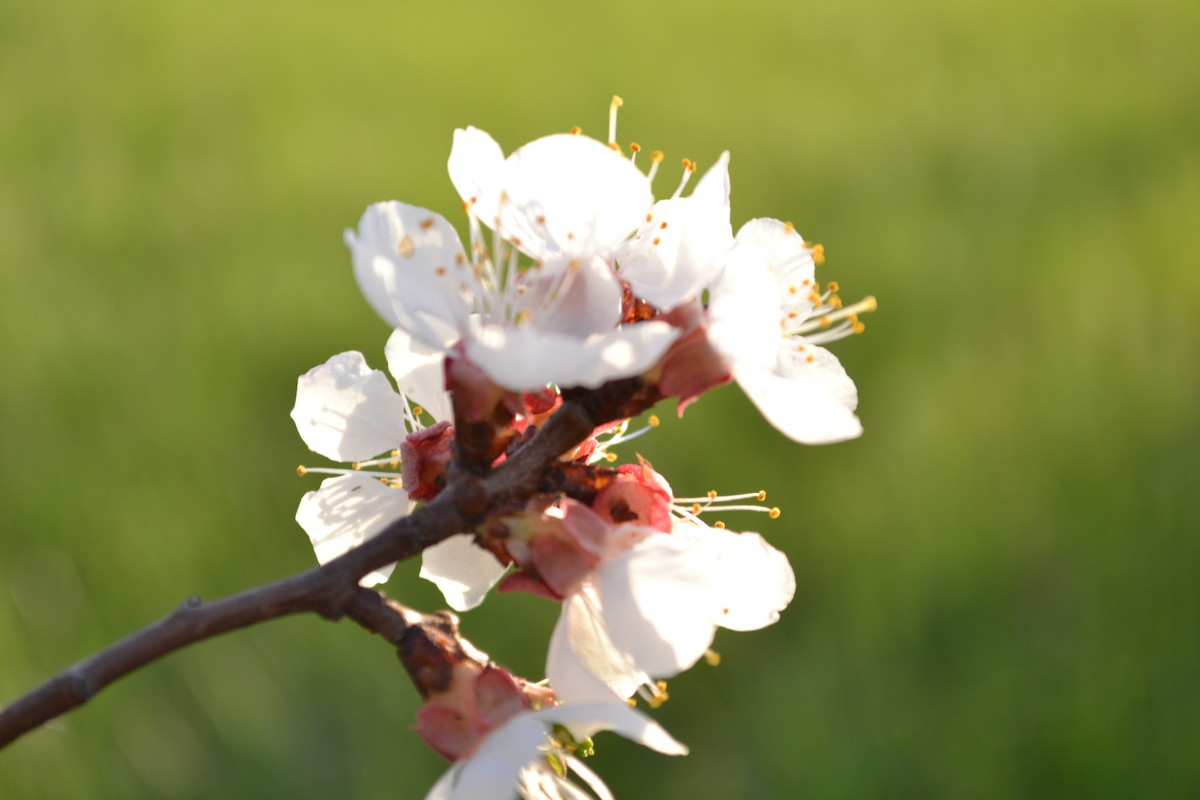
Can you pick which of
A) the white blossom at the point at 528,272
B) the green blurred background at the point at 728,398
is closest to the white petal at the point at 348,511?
the white blossom at the point at 528,272

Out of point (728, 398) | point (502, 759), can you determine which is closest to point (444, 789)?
point (502, 759)

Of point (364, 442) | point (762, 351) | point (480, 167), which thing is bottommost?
point (364, 442)

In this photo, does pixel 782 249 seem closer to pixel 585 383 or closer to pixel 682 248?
pixel 682 248

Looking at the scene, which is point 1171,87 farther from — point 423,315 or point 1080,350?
point 423,315

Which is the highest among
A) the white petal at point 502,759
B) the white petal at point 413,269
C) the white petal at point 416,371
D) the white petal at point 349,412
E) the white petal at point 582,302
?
the white petal at point 413,269

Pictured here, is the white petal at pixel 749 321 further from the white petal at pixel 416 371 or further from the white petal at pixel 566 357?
the white petal at pixel 416 371

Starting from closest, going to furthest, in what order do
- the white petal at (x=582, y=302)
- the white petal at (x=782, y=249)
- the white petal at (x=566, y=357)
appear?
the white petal at (x=566, y=357)
the white petal at (x=582, y=302)
the white petal at (x=782, y=249)
